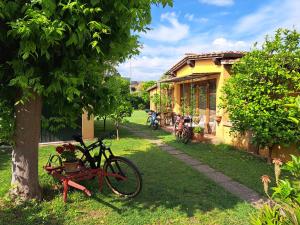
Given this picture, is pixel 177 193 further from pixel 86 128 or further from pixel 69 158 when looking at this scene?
pixel 86 128

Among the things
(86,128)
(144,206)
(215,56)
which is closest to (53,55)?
(144,206)

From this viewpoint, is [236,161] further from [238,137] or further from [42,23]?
[42,23]

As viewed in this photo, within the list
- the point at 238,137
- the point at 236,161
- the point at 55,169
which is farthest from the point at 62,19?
the point at 238,137

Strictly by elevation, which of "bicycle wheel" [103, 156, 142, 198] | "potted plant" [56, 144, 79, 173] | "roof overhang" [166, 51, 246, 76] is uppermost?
"roof overhang" [166, 51, 246, 76]

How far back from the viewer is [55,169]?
5.83 m

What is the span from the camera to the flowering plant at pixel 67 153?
6156 mm

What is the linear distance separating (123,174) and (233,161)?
445 cm

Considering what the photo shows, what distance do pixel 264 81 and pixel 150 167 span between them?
13.3 ft

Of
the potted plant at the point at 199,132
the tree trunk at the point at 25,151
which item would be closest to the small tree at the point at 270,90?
the potted plant at the point at 199,132

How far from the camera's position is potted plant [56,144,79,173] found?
5.90m

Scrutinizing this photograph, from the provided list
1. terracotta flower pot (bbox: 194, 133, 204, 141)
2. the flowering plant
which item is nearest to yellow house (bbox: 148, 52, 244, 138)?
terracotta flower pot (bbox: 194, 133, 204, 141)

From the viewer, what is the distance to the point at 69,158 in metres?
6.16

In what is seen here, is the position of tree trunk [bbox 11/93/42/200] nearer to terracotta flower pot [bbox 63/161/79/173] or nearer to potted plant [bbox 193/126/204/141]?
terracotta flower pot [bbox 63/161/79/173]

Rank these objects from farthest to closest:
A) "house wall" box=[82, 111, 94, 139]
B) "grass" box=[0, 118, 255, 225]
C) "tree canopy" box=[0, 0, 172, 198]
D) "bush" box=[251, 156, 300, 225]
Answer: "house wall" box=[82, 111, 94, 139] → "grass" box=[0, 118, 255, 225] → "tree canopy" box=[0, 0, 172, 198] → "bush" box=[251, 156, 300, 225]
